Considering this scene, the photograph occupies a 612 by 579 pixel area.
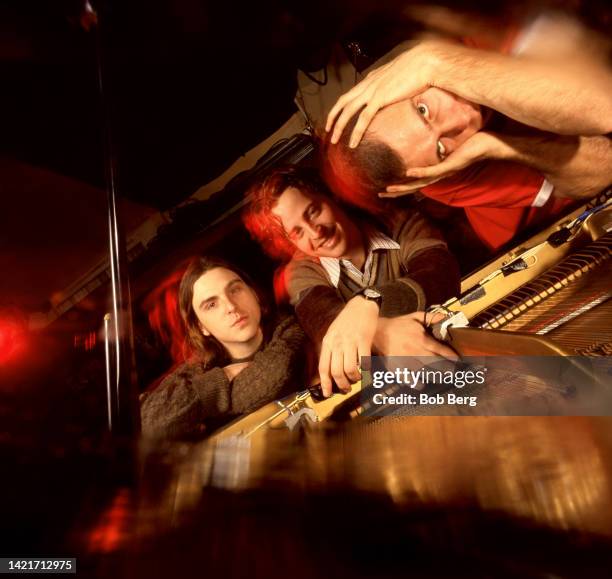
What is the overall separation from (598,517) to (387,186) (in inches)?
55.4

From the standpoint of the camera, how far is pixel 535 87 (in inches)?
57.8

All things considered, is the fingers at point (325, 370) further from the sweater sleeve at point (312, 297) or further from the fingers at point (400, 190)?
the fingers at point (400, 190)

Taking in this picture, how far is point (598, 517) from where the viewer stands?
1.92ft

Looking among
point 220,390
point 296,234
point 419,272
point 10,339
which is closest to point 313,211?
point 296,234

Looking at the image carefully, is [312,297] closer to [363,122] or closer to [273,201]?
[273,201]

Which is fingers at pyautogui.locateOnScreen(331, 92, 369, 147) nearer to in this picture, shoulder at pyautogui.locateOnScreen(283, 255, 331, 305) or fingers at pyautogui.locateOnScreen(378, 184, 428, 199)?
fingers at pyautogui.locateOnScreen(378, 184, 428, 199)

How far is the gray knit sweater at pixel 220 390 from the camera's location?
1876 millimetres

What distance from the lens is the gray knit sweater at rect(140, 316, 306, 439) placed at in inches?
73.9

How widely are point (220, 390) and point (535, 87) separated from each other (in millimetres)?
1785

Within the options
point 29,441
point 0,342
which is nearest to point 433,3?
point 0,342

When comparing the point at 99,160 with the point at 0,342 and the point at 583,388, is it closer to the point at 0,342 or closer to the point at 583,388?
the point at 0,342

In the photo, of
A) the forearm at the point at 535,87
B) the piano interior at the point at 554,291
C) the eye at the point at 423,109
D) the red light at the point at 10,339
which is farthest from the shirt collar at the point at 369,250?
the red light at the point at 10,339

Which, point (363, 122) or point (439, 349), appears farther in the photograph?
point (363, 122)

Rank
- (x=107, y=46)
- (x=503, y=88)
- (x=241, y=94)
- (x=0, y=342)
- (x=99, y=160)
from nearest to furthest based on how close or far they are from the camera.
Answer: (x=503, y=88) < (x=107, y=46) < (x=241, y=94) < (x=99, y=160) < (x=0, y=342)
